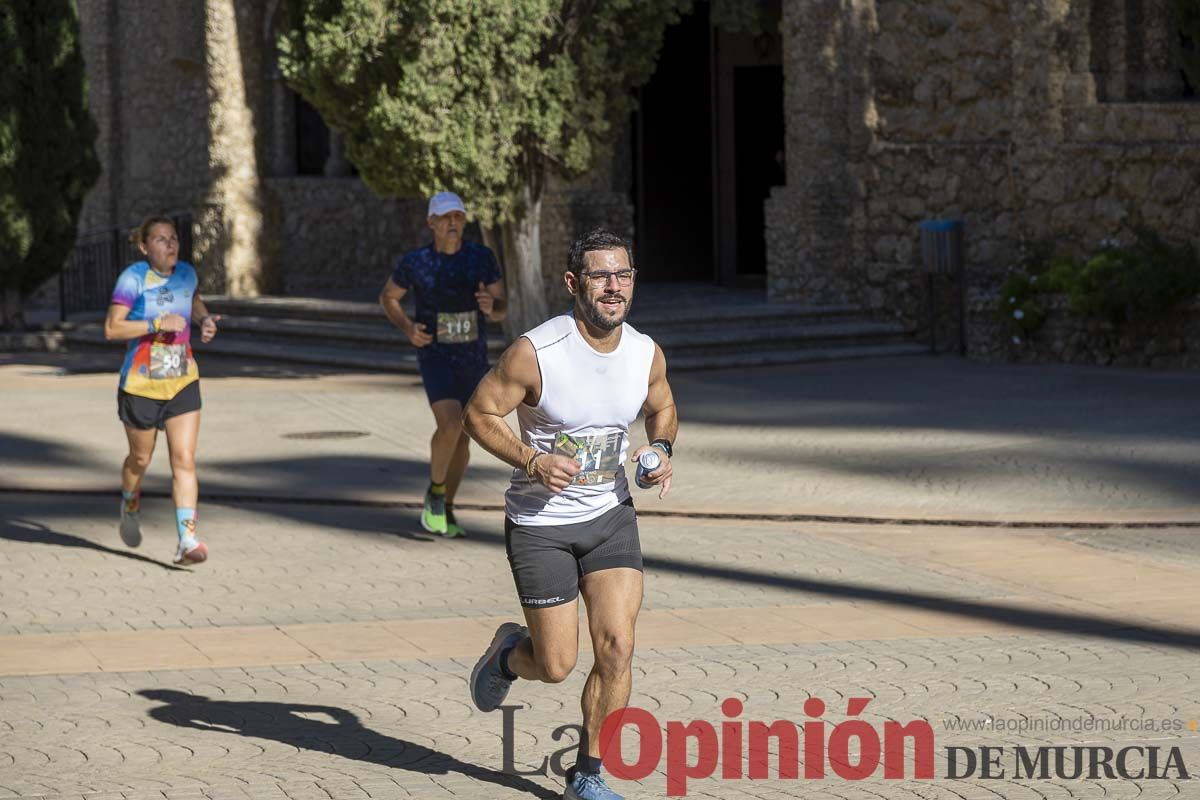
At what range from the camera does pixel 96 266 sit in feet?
99.6

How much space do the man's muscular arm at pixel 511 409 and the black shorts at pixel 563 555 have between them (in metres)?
0.20

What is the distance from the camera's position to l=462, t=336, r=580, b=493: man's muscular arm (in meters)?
6.02

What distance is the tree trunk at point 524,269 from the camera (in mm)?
20562

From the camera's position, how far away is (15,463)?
574 inches

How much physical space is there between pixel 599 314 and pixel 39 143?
65.2 ft

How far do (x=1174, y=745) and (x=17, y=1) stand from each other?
66.6ft

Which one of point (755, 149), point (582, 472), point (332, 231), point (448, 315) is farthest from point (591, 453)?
point (332, 231)

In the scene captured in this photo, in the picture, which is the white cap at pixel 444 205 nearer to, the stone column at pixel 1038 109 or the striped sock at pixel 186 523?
the striped sock at pixel 186 523

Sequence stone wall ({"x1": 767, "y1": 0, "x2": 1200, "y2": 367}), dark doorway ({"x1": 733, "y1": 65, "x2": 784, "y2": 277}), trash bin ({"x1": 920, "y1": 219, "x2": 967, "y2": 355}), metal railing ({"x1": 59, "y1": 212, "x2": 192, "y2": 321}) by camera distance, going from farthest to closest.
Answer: metal railing ({"x1": 59, "y1": 212, "x2": 192, "y2": 321}) < dark doorway ({"x1": 733, "y1": 65, "x2": 784, "y2": 277}) < trash bin ({"x1": 920, "y1": 219, "x2": 967, "y2": 355}) < stone wall ({"x1": 767, "y1": 0, "x2": 1200, "y2": 367})

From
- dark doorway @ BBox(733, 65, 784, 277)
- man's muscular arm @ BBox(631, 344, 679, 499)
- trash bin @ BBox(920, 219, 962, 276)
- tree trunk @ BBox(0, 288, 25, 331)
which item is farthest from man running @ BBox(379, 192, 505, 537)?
tree trunk @ BBox(0, 288, 25, 331)

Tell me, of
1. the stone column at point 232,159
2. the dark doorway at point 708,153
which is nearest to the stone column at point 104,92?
the stone column at point 232,159

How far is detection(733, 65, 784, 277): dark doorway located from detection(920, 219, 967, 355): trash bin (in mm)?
4984

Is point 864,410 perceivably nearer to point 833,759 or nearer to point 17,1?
point 833,759

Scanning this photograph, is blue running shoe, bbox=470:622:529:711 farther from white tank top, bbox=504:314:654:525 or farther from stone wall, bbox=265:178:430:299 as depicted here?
stone wall, bbox=265:178:430:299
